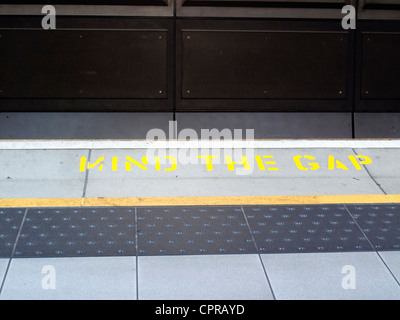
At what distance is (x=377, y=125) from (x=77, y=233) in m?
3.61

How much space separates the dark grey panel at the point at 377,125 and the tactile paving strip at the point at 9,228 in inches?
139

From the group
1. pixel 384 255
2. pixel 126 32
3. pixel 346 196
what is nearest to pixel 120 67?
pixel 126 32

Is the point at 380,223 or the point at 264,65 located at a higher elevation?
the point at 264,65

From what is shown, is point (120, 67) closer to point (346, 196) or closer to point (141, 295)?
point (346, 196)

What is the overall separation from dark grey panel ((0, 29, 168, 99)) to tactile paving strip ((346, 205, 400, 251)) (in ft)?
8.49

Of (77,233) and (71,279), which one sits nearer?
(71,279)

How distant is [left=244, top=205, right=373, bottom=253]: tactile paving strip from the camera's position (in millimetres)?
4312

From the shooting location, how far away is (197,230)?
4.53m

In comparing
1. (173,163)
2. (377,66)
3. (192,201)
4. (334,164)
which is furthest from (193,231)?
(377,66)

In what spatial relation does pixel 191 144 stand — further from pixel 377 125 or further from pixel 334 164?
pixel 377 125

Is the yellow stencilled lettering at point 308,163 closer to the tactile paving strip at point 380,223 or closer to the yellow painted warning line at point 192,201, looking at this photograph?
the yellow painted warning line at point 192,201

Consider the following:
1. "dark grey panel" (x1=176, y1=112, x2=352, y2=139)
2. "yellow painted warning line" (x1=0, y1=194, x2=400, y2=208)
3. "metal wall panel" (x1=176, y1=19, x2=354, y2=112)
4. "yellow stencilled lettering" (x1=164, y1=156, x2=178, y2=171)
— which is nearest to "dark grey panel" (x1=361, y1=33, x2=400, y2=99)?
"metal wall panel" (x1=176, y1=19, x2=354, y2=112)

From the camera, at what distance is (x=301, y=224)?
464 centimetres

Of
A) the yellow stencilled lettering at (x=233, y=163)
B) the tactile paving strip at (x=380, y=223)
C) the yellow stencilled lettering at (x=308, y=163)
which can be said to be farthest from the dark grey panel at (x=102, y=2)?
the tactile paving strip at (x=380, y=223)
